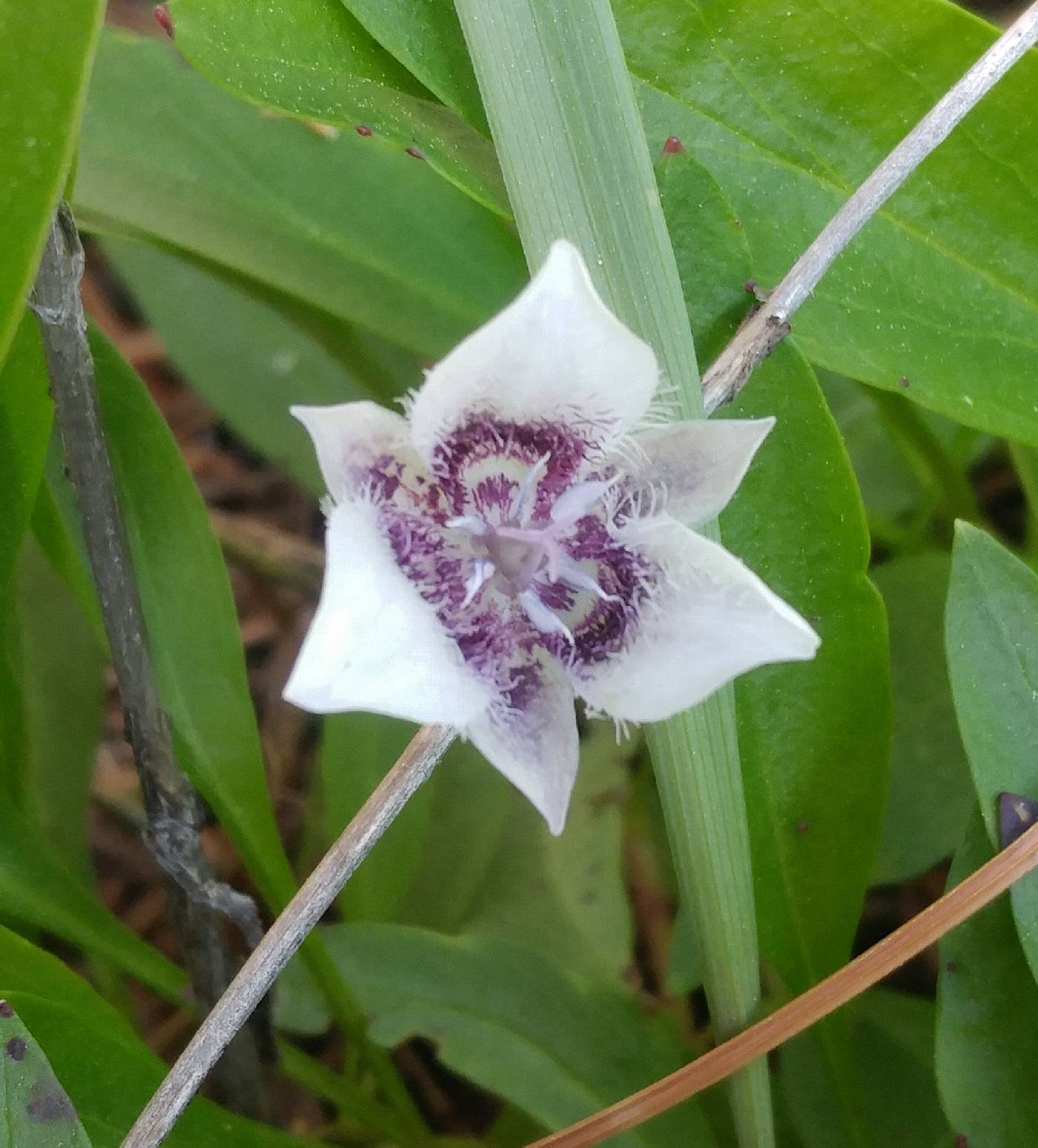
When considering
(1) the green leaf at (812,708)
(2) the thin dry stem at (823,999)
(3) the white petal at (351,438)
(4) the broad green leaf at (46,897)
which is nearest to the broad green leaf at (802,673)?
(1) the green leaf at (812,708)

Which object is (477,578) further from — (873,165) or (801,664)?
(873,165)

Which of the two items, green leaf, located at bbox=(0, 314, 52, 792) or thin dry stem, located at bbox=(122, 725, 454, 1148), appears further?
green leaf, located at bbox=(0, 314, 52, 792)

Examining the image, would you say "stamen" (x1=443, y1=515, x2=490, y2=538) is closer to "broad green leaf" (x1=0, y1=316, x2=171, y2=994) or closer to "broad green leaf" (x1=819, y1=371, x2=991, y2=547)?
"broad green leaf" (x1=0, y1=316, x2=171, y2=994)

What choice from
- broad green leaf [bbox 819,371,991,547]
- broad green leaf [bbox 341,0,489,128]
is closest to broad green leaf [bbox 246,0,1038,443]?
broad green leaf [bbox 341,0,489,128]

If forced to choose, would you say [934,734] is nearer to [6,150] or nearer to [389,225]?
[389,225]

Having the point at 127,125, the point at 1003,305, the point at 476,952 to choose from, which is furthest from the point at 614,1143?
the point at 127,125

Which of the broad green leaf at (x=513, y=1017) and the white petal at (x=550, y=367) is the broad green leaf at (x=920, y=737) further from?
the white petal at (x=550, y=367)

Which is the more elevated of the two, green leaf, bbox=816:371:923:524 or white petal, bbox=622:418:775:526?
green leaf, bbox=816:371:923:524
